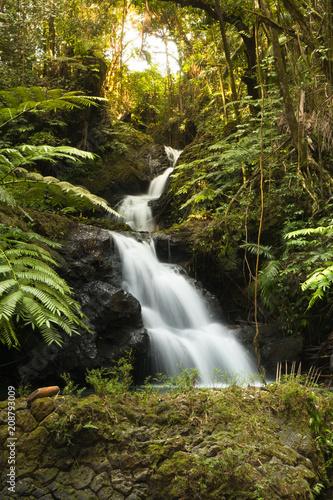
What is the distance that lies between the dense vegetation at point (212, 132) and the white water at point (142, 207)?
0.63m

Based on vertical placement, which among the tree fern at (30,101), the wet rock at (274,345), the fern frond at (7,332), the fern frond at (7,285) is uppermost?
the tree fern at (30,101)

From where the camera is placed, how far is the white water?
1161cm

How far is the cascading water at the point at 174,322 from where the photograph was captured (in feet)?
19.5

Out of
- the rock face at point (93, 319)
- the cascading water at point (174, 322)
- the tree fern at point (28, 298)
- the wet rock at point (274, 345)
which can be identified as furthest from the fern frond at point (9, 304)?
Result: the wet rock at point (274, 345)

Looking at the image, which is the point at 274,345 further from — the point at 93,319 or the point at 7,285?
the point at 7,285

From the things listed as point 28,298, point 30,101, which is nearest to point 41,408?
point 28,298

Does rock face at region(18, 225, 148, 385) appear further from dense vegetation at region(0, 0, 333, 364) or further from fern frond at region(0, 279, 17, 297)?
fern frond at region(0, 279, 17, 297)

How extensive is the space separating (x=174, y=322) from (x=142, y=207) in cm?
603

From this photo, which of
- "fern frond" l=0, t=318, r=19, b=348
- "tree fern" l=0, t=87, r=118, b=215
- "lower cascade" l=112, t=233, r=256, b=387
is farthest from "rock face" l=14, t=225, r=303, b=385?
"fern frond" l=0, t=318, r=19, b=348

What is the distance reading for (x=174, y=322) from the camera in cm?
705

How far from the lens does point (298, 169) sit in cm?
648

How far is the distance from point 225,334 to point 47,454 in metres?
4.96

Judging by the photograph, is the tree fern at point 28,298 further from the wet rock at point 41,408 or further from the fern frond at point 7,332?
the wet rock at point 41,408

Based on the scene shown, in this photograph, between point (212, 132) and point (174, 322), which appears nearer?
point (174, 322)
